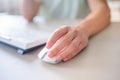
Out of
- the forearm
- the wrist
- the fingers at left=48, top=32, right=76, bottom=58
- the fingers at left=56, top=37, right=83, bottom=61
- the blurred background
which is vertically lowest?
the blurred background

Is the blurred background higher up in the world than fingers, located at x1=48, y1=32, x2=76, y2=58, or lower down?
lower down

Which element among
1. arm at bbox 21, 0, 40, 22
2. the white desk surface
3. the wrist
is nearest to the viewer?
the white desk surface

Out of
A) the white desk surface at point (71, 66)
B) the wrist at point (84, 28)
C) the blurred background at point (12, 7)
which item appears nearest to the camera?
the white desk surface at point (71, 66)

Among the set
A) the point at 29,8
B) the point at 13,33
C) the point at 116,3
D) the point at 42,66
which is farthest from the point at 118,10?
the point at 42,66

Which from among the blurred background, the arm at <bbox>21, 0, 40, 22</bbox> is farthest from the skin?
the blurred background

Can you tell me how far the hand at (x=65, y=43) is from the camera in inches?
22.4

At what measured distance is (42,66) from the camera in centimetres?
57

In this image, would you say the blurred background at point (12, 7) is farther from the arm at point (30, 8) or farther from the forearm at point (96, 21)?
the forearm at point (96, 21)

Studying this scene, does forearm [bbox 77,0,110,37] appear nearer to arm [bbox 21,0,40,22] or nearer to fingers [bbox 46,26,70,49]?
fingers [bbox 46,26,70,49]

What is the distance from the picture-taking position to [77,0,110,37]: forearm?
2.53 feet

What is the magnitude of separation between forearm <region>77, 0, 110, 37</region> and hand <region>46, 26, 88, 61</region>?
0.08 meters

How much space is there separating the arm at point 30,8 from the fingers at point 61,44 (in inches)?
21.1

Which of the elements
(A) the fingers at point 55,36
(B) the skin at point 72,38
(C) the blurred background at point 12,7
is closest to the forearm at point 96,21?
(B) the skin at point 72,38

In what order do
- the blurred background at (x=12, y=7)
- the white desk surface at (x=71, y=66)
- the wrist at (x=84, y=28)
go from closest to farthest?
the white desk surface at (x=71, y=66) → the wrist at (x=84, y=28) → the blurred background at (x=12, y=7)
